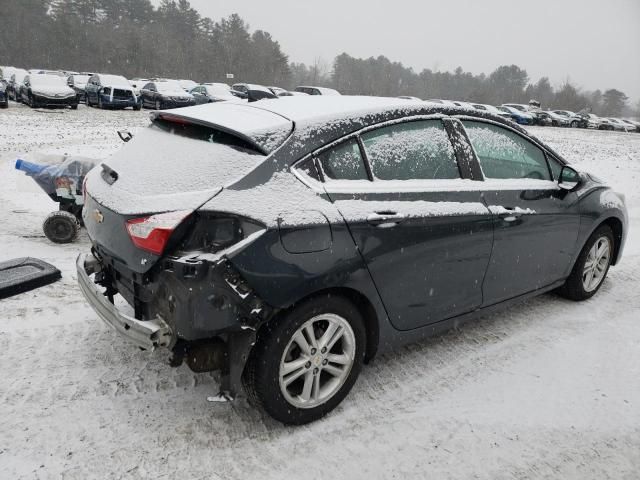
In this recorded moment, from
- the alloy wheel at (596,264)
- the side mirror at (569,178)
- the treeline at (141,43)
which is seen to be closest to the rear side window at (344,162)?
the side mirror at (569,178)

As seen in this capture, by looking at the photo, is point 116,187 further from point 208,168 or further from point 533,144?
point 533,144

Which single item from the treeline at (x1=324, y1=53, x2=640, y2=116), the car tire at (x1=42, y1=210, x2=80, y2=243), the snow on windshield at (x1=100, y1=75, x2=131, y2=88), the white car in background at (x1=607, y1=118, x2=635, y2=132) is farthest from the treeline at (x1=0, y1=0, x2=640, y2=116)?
the car tire at (x1=42, y1=210, x2=80, y2=243)

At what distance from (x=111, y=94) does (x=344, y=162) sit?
24.2 meters

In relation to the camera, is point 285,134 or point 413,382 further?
point 413,382

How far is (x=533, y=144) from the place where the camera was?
391 cm

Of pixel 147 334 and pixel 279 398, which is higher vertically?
pixel 147 334

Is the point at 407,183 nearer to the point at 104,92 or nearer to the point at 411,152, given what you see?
the point at 411,152

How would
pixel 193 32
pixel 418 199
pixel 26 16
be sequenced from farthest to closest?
pixel 193 32
pixel 26 16
pixel 418 199

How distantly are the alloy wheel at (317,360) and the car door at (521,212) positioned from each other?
121cm

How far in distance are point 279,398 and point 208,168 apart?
1.22 meters

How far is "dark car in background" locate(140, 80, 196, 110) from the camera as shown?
2586 centimetres

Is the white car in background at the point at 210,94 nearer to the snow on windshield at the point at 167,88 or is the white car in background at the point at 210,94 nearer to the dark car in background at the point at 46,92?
the snow on windshield at the point at 167,88

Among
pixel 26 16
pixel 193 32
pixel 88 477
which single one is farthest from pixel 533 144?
pixel 193 32

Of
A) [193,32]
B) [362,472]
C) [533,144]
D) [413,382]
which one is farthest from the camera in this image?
[193,32]
